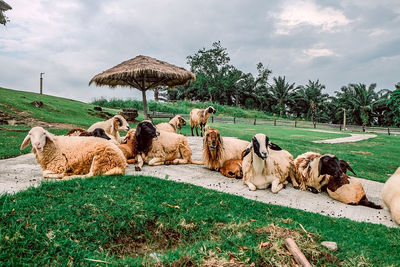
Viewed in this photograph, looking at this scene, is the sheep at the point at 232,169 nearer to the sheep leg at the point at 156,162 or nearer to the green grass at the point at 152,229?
the sheep leg at the point at 156,162

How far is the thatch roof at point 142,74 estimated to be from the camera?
51.9ft

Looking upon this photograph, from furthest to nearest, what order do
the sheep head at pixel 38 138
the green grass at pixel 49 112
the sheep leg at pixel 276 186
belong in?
the green grass at pixel 49 112
the sheep leg at pixel 276 186
the sheep head at pixel 38 138

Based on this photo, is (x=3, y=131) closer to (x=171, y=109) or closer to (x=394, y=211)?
(x=394, y=211)

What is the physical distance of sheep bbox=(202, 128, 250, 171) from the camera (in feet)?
23.3

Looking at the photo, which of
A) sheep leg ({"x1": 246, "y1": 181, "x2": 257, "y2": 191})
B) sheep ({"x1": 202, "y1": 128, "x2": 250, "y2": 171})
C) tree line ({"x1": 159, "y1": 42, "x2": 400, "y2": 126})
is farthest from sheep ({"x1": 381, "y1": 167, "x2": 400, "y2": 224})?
tree line ({"x1": 159, "y1": 42, "x2": 400, "y2": 126})

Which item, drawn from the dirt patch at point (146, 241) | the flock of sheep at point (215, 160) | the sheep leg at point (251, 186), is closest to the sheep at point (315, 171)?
the flock of sheep at point (215, 160)

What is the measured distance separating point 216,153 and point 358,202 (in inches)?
137

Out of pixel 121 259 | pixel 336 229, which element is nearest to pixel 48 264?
pixel 121 259

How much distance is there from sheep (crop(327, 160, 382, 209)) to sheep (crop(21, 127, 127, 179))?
178 inches

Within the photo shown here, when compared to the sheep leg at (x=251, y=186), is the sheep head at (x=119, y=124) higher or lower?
higher

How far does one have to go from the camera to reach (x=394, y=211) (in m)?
4.72

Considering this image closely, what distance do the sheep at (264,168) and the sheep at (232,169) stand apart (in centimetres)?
40

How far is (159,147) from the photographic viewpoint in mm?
7574

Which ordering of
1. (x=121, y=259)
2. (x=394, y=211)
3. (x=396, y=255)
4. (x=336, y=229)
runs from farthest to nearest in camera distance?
(x=394, y=211) → (x=336, y=229) → (x=396, y=255) → (x=121, y=259)
